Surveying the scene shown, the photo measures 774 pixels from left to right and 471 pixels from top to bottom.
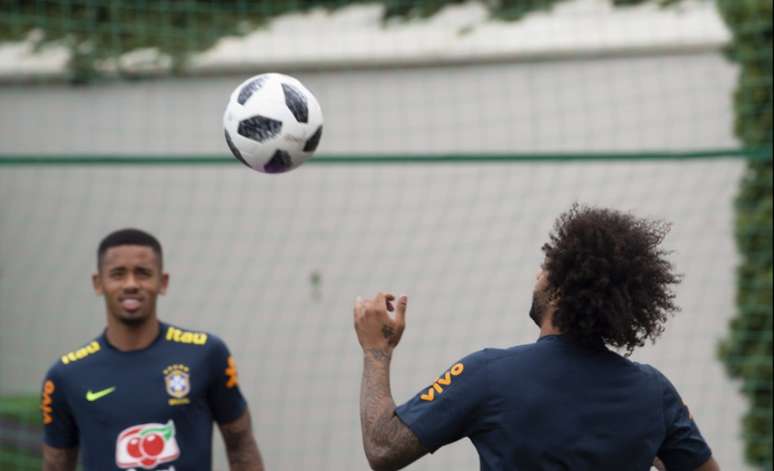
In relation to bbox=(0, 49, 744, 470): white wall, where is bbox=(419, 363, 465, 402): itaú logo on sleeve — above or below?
below

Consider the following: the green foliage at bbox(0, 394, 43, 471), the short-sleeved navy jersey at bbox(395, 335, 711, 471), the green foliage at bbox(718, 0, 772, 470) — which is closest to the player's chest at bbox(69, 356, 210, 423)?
the short-sleeved navy jersey at bbox(395, 335, 711, 471)

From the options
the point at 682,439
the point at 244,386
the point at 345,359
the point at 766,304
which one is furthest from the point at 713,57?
the point at 682,439

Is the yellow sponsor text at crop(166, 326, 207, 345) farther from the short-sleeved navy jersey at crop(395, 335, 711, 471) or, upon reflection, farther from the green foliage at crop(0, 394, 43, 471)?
the green foliage at crop(0, 394, 43, 471)

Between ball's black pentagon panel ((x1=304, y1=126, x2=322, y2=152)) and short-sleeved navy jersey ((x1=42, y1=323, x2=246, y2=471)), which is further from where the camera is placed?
short-sleeved navy jersey ((x1=42, y1=323, x2=246, y2=471))

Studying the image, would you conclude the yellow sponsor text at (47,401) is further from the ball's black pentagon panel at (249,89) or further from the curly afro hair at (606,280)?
the curly afro hair at (606,280)

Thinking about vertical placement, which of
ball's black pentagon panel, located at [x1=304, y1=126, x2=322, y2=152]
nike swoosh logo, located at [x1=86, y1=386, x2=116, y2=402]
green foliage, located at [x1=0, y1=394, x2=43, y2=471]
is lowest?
nike swoosh logo, located at [x1=86, y1=386, x2=116, y2=402]

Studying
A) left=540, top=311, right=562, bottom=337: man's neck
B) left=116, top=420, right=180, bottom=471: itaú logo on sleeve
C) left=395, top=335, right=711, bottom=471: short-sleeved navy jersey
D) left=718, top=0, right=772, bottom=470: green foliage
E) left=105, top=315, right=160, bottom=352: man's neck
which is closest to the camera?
left=395, top=335, right=711, bottom=471: short-sleeved navy jersey

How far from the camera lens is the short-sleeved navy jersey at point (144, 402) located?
488 centimetres

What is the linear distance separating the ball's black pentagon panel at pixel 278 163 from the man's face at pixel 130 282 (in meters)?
0.94

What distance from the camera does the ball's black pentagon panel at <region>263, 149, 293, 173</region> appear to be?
437cm

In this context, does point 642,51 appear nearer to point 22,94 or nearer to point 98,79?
point 98,79

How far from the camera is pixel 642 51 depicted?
7527 millimetres

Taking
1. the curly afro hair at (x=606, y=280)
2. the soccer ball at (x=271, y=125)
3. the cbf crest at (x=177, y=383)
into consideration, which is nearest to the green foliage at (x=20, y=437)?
the cbf crest at (x=177, y=383)

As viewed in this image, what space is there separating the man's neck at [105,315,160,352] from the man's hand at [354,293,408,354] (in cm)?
180
